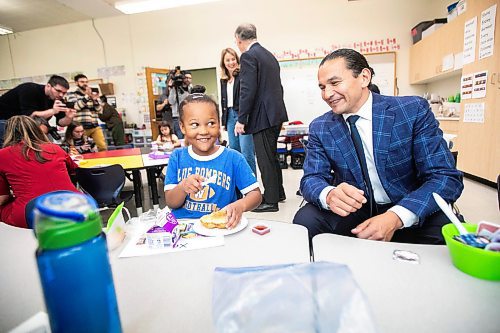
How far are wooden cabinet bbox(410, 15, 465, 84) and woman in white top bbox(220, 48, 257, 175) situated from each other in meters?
3.01

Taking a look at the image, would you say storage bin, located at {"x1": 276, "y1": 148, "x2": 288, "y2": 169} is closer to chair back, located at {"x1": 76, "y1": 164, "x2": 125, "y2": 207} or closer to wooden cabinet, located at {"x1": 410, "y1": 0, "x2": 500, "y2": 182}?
wooden cabinet, located at {"x1": 410, "y1": 0, "x2": 500, "y2": 182}

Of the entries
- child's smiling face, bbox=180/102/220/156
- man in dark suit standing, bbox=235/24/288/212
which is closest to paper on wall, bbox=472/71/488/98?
man in dark suit standing, bbox=235/24/288/212

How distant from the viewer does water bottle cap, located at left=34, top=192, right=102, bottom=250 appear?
1.00 feet

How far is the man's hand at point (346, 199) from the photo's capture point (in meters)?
0.89

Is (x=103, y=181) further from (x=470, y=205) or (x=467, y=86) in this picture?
(x=467, y=86)

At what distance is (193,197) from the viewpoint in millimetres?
1342

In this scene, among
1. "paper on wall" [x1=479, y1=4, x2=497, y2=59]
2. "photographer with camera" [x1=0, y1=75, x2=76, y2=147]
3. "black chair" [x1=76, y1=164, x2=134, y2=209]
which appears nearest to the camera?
"black chair" [x1=76, y1=164, x2=134, y2=209]

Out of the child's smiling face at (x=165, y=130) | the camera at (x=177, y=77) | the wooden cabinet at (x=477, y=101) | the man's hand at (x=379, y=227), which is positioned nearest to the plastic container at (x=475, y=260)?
the man's hand at (x=379, y=227)

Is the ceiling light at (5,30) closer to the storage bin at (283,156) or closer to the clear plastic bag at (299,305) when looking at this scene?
the storage bin at (283,156)

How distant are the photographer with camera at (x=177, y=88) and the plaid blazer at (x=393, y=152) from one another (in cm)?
375

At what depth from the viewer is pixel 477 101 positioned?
3.52 meters

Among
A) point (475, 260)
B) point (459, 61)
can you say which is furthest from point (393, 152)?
point (459, 61)

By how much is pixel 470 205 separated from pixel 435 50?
2864 mm

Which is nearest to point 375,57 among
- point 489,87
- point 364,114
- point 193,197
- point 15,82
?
point 489,87
